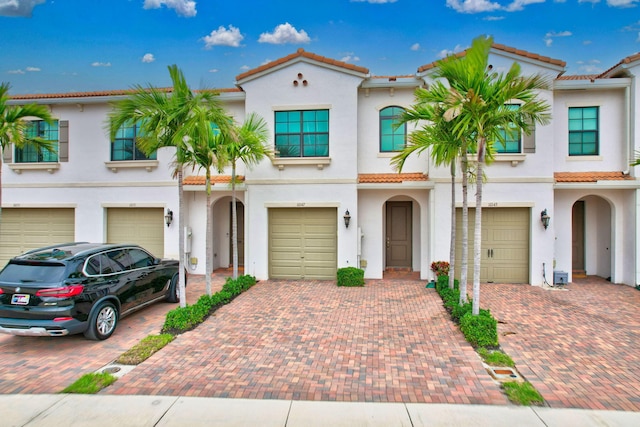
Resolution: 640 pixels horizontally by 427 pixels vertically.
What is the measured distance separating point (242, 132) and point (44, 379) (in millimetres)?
6839

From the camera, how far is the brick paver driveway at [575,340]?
5000 mm

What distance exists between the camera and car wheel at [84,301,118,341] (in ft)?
21.7

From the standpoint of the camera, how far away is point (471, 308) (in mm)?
7676

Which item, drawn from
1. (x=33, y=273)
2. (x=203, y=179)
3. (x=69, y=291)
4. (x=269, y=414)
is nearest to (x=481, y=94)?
(x=269, y=414)

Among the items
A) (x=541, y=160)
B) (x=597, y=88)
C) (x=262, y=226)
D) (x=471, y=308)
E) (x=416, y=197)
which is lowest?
(x=471, y=308)

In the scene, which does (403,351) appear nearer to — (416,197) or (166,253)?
(416,197)

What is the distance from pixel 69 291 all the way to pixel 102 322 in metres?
0.97

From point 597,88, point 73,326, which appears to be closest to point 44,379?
point 73,326

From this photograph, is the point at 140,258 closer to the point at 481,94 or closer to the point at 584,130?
the point at 481,94

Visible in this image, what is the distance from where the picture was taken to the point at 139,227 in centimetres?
1331

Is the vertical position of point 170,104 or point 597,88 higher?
point 597,88

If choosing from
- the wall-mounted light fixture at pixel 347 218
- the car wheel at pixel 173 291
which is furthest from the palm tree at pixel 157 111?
the wall-mounted light fixture at pixel 347 218

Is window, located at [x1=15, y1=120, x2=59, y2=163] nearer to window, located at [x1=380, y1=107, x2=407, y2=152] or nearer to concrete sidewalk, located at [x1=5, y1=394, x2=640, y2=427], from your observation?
concrete sidewalk, located at [x1=5, y1=394, x2=640, y2=427]

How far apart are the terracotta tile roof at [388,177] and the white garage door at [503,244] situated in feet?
5.53
